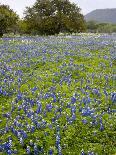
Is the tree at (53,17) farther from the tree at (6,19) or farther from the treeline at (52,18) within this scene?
the tree at (6,19)

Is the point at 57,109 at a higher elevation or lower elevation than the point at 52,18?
lower

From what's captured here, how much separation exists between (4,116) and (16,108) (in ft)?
2.10

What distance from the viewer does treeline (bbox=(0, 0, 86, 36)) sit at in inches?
2137

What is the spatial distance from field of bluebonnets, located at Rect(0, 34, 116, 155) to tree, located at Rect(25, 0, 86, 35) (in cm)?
3757

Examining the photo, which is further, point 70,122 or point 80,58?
point 80,58

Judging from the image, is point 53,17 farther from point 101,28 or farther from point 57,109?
point 101,28

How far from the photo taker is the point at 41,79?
1414 centimetres

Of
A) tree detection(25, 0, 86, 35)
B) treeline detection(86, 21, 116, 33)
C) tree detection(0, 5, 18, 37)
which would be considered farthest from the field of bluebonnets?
treeline detection(86, 21, 116, 33)

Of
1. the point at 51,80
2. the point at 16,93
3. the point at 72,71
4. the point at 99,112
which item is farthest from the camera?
the point at 72,71

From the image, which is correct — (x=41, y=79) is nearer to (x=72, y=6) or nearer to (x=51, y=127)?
(x=51, y=127)

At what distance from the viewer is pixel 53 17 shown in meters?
55.2

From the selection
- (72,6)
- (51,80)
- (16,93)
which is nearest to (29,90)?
(16,93)

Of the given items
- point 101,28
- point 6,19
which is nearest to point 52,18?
point 6,19

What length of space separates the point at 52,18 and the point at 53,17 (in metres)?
0.69
